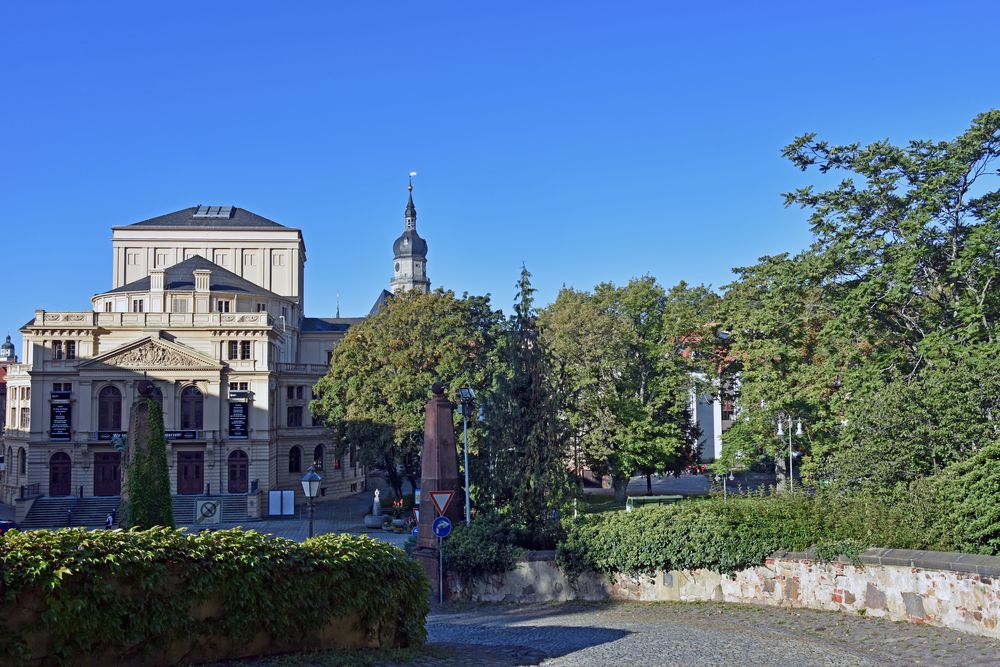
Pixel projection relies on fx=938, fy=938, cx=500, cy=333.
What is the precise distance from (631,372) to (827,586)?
31301 mm

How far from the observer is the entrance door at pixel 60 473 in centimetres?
5544

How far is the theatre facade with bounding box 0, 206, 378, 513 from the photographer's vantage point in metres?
55.6

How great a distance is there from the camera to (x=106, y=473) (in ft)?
183

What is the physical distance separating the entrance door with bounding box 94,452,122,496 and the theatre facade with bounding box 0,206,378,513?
0.20 ft

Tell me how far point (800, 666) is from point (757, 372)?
2893 centimetres

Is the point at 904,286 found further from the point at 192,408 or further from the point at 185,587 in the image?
the point at 192,408

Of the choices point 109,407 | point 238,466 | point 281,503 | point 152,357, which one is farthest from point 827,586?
point 109,407

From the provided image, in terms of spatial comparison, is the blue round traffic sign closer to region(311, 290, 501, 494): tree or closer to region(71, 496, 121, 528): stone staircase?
region(311, 290, 501, 494): tree

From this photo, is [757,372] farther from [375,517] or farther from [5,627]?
[5,627]

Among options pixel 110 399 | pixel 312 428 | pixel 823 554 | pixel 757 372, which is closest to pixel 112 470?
pixel 110 399

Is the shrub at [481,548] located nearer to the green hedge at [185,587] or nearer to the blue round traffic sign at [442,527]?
the blue round traffic sign at [442,527]

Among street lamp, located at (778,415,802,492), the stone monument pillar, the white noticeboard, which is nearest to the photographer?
the stone monument pillar

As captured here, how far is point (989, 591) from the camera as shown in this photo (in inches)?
539

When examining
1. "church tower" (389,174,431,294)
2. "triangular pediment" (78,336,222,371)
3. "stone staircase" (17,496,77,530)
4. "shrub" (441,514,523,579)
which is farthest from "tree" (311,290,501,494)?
"church tower" (389,174,431,294)
